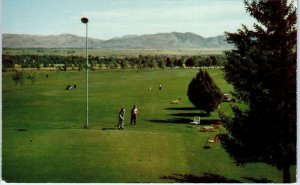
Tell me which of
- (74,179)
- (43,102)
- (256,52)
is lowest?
(74,179)

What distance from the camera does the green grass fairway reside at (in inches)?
728

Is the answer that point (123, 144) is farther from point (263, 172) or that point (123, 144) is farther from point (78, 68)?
point (78, 68)

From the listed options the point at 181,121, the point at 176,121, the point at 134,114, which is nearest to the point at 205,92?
the point at 181,121

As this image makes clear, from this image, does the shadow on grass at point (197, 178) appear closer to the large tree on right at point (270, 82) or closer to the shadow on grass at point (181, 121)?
the large tree on right at point (270, 82)

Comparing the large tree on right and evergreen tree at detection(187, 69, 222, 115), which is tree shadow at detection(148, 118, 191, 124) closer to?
evergreen tree at detection(187, 69, 222, 115)

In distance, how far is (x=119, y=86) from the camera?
4816cm

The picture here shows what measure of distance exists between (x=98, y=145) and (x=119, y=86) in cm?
2656

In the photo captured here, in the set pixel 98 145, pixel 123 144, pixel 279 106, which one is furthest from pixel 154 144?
pixel 279 106

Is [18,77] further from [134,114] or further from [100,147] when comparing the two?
[100,147]

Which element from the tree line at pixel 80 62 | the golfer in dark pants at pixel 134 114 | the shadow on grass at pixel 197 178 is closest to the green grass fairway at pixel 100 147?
the shadow on grass at pixel 197 178

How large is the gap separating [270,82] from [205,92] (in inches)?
694

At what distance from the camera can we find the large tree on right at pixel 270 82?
1692 centimetres

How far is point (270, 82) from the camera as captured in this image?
1705 cm

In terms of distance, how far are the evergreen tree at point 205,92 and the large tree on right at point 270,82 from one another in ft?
54.3
